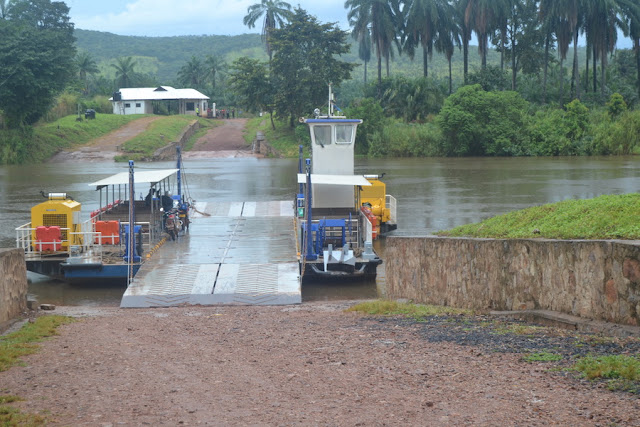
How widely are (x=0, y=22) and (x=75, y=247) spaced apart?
2031 inches

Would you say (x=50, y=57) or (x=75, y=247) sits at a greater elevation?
(x=50, y=57)

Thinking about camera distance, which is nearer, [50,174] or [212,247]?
[212,247]

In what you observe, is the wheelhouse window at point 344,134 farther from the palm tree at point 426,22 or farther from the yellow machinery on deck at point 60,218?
the palm tree at point 426,22

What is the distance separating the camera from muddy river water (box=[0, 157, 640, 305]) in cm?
1977

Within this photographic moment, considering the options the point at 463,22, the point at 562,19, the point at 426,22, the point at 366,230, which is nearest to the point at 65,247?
the point at 366,230

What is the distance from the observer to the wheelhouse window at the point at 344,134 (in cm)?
2450

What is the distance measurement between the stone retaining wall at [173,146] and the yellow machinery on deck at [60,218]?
4140 centimetres

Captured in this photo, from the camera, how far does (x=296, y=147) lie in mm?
66625

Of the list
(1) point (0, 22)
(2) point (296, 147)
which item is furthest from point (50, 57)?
(2) point (296, 147)

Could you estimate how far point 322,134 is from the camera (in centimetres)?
2467

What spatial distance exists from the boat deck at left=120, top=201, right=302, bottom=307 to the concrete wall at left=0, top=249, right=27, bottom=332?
359 centimetres

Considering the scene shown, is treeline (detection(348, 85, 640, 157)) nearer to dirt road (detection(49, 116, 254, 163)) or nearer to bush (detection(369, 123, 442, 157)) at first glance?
bush (detection(369, 123, 442, 157))

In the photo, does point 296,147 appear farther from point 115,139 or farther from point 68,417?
point 68,417

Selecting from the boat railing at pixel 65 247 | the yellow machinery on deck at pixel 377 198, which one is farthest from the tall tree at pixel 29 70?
the boat railing at pixel 65 247
